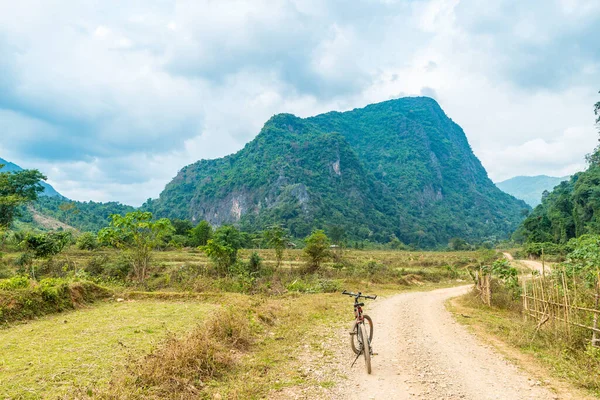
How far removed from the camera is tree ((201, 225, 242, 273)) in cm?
1922

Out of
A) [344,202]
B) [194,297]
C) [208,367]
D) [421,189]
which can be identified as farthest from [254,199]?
[208,367]

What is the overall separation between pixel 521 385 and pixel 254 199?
393ft

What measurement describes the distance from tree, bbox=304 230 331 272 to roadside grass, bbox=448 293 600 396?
45.6ft

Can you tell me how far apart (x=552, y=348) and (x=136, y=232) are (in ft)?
49.3

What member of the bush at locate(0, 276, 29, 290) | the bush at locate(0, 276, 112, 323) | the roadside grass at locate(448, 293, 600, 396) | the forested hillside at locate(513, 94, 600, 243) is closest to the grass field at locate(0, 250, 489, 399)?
the bush at locate(0, 276, 112, 323)

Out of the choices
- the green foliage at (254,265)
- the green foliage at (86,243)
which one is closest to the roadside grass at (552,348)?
the green foliage at (254,265)

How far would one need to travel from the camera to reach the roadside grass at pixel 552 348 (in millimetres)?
5570

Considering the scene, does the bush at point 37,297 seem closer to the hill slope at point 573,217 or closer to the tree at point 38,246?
the tree at point 38,246

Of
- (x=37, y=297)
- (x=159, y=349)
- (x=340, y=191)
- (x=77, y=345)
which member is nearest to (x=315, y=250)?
(x=37, y=297)

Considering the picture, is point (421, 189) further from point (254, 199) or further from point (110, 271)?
point (110, 271)

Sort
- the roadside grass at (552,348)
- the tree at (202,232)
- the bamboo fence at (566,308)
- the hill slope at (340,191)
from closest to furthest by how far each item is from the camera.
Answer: the roadside grass at (552,348)
the bamboo fence at (566,308)
the tree at (202,232)
the hill slope at (340,191)

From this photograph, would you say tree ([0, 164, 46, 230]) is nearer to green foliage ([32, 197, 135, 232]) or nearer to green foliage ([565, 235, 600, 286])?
green foliage ([32, 197, 135, 232])

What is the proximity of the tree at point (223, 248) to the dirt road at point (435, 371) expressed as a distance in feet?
38.5

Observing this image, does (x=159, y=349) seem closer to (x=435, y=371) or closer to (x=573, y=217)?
(x=435, y=371)
